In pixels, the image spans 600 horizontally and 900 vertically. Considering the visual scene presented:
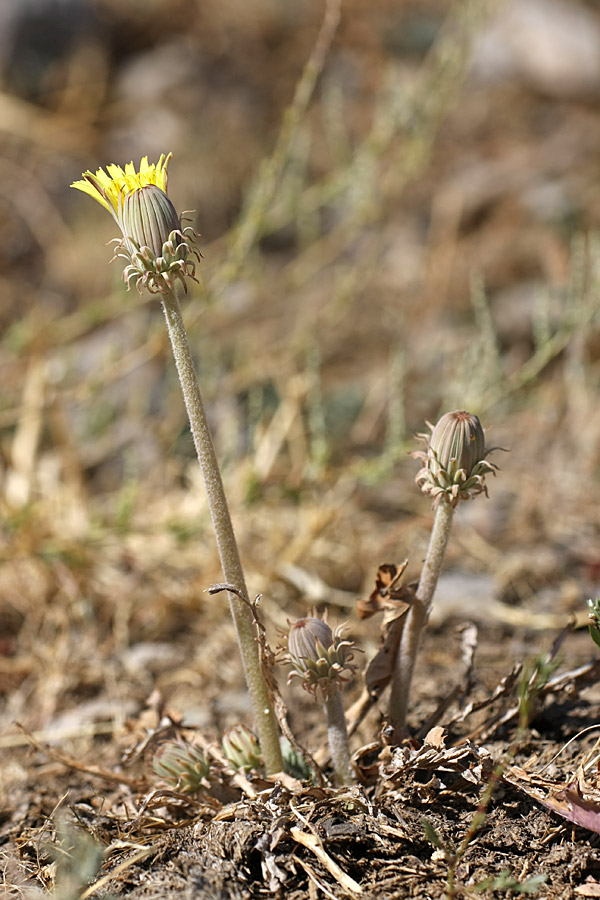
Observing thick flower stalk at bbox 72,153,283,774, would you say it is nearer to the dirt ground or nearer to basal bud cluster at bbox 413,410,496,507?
basal bud cluster at bbox 413,410,496,507

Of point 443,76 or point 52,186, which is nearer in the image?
point 443,76

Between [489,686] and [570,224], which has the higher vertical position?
[570,224]

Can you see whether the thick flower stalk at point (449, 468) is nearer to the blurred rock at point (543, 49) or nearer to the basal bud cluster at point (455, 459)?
the basal bud cluster at point (455, 459)

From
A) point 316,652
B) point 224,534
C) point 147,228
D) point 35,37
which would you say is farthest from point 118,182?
point 35,37

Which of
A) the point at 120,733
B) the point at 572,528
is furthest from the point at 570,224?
the point at 120,733

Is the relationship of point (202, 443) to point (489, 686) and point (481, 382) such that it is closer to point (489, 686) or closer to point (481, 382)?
point (489, 686)

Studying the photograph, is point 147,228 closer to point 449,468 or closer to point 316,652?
point 449,468

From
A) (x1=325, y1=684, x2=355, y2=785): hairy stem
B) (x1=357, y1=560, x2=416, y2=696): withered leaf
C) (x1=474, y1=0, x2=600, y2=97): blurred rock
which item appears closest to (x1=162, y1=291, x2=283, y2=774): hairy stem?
(x1=325, y1=684, x2=355, y2=785): hairy stem

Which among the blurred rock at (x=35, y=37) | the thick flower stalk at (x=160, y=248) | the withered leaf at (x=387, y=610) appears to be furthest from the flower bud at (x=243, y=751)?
the blurred rock at (x=35, y=37)
